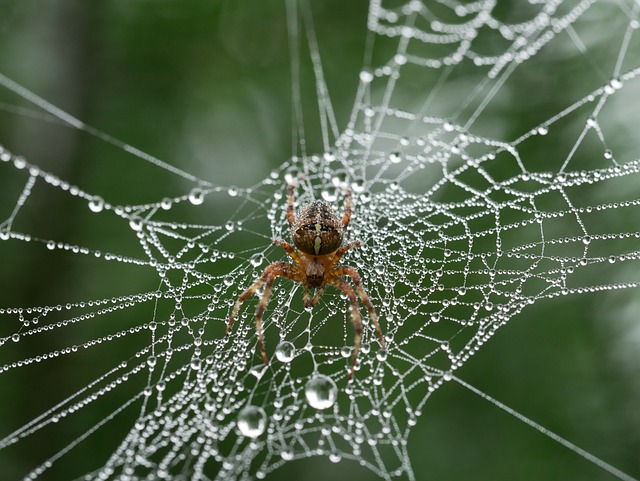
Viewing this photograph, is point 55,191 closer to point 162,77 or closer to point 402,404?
point 162,77

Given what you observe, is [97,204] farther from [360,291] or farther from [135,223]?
[360,291]

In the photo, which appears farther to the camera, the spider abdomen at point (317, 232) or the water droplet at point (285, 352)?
the spider abdomen at point (317, 232)

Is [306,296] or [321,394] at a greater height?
[306,296]

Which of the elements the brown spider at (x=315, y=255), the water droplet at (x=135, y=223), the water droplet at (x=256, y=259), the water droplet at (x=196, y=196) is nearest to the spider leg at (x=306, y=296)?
the brown spider at (x=315, y=255)

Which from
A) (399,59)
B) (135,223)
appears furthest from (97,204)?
(399,59)

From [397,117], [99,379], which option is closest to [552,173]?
[397,117]

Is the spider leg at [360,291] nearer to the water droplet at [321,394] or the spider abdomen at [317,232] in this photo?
the spider abdomen at [317,232]

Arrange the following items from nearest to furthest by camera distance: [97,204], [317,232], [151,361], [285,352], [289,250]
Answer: [285,352]
[151,361]
[97,204]
[317,232]
[289,250]
